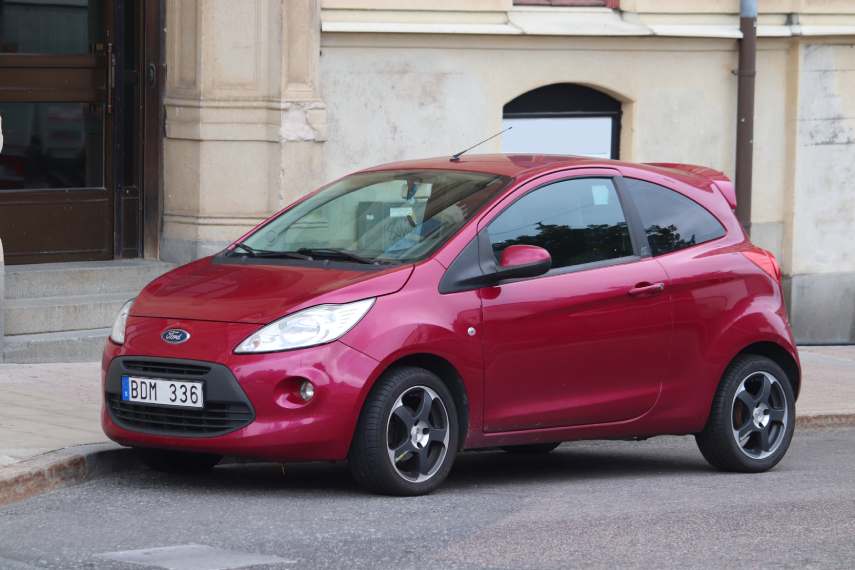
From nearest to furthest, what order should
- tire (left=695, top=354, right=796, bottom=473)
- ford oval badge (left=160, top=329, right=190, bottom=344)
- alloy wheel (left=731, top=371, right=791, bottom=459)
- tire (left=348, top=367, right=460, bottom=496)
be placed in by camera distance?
1. tire (left=348, top=367, right=460, bottom=496)
2. ford oval badge (left=160, top=329, right=190, bottom=344)
3. tire (left=695, top=354, right=796, bottom=473)
4. alloy wheel (left=731, top=371, right=791, bottom=459)

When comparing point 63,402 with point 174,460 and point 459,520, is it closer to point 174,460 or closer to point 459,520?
point 174,460

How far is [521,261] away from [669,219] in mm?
1353

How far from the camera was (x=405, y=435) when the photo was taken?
26.3 feet

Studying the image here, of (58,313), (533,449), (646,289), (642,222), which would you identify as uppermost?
(642,222)

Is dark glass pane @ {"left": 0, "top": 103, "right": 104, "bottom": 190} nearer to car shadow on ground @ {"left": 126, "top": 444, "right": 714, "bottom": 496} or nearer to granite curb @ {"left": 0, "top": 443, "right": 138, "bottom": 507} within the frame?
car shadow on ground @ {"left": 126, "top": 444, "right": 714, "bottom": 496}

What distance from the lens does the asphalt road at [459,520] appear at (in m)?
6.90

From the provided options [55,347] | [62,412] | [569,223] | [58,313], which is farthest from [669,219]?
[58,313]

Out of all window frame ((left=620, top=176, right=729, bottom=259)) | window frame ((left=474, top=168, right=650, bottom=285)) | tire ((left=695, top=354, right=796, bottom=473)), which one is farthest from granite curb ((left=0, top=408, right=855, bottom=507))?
tire ((left=695, top=354, right=796, bottom=473))

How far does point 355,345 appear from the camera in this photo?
7809 millimetres

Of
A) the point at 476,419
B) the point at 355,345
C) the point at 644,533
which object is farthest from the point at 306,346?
the point at 644,533

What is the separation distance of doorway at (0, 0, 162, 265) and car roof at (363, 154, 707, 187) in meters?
4.57

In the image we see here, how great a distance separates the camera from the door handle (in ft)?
29.2

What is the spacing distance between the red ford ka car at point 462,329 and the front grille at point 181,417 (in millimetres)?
10

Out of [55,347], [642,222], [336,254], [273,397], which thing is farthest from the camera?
[55,347]
